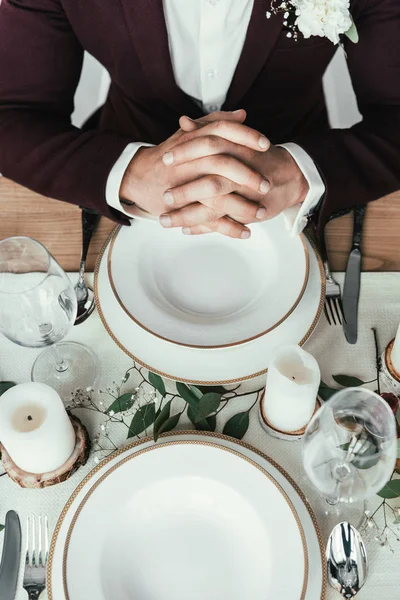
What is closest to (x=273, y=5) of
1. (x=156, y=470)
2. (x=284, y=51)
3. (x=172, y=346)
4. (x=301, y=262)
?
(x=284, y=51)

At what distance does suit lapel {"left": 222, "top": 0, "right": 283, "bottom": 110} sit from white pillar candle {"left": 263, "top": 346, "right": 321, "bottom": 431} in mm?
647

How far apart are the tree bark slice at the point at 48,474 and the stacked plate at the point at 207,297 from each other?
0.50 feet

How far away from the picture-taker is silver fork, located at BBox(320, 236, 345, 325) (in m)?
0.96

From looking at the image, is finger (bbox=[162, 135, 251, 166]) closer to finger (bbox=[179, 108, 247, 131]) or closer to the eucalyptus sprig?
finger (bbox=[179, 108, 247, 131])

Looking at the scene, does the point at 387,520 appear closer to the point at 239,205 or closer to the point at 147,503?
the point at 147,503

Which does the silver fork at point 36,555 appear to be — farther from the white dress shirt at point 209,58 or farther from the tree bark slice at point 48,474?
the white dress shirt at point 209,58

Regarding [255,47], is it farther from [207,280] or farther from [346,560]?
Result: [346,560]

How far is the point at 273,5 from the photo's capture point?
42.5 inches

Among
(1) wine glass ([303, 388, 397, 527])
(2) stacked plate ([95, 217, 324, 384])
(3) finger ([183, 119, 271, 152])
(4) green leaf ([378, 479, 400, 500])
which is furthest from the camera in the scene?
(3) finger ([183, 119, 271, 152])

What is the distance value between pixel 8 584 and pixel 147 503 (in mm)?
190

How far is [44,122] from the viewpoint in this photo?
1.17 meters

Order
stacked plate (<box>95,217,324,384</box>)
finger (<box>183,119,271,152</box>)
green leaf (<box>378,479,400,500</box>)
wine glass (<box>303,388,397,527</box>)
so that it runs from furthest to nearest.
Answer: finger (<box>183,119,271,152</box>) → stacked plate (<box>95,217,324,384</box>) → green leaf (<box>378,479,400,500</box>) → wine glass (<box>303,388,397,527</box>)

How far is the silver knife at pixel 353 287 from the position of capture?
0.94 m

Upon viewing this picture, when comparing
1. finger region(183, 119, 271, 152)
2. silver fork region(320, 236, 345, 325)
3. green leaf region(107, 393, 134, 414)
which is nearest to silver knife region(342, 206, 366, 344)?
silver fork region(320, 236, 345, 325)
